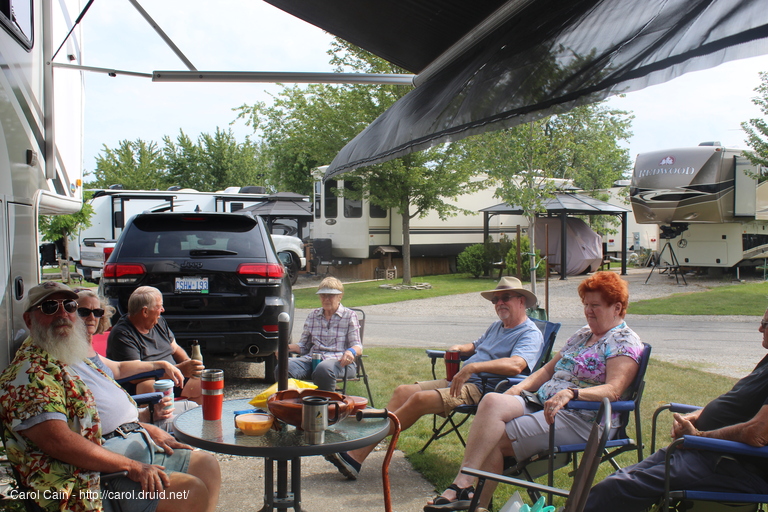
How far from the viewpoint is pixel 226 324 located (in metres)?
5.22

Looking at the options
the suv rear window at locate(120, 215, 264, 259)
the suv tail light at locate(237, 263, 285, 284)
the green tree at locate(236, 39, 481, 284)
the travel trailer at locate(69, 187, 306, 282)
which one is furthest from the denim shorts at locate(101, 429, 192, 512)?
the travel trailer at locate(69, 187, 306, 282)

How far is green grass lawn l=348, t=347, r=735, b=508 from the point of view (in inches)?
144

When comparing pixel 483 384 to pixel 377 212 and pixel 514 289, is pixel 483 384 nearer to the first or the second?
pixel 514 289

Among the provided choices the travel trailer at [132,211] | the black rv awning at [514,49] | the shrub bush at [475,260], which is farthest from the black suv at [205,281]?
the shrub bush at [475,260]

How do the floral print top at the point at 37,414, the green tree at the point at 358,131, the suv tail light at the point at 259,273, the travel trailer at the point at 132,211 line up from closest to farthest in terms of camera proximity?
the floral print top at the point at 37,414
the suv tail light at the point at 259,273
the green tree at the point at 358,131
the travel trailer at the point at 132,211

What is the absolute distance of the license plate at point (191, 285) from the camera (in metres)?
5.18

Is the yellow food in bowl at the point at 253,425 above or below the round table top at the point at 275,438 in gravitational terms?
above

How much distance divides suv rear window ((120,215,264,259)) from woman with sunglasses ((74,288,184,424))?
176 centimetres

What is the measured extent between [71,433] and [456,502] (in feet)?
5.56

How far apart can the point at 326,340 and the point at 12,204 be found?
2.49 metres

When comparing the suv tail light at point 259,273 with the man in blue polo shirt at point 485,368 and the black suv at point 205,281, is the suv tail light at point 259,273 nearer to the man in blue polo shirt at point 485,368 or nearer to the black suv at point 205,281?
the black suv at point 205,281

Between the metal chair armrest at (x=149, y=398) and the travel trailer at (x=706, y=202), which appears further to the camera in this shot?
the travel trailer at (x=706, y=202)

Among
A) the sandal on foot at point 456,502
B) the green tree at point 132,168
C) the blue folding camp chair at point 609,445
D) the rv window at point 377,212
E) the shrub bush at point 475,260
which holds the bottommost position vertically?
the sandal on foot at point 456,502

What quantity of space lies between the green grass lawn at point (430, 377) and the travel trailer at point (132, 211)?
8707 mm
